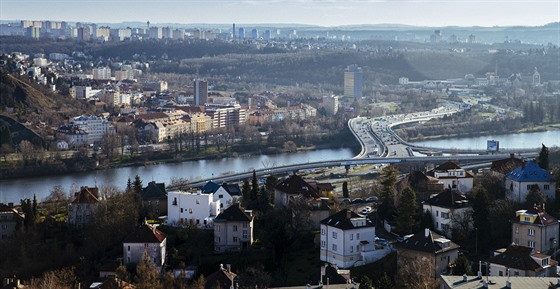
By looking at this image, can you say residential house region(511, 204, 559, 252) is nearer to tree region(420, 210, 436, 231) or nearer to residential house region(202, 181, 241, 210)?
tree region(420, 210, 436, 231)

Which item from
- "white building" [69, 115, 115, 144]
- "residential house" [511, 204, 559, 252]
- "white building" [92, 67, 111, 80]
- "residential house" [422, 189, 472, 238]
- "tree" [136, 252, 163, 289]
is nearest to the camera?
"tree" [136, 252, 163, 289]

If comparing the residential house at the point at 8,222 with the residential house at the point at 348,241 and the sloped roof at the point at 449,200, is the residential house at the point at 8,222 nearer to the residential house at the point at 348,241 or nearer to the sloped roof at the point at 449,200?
the residential house at the point at 348,241

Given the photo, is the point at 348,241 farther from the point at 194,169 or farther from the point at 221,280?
the point at 194,169

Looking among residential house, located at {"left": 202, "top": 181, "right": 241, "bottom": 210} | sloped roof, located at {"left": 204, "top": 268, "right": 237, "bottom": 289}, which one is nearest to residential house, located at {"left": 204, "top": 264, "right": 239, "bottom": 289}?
sloped roof, located at {"left": 204, "top": 268, "right": 237, "bottom": 289}

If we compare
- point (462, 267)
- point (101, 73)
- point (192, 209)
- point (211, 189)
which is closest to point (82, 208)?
point (192, 209)

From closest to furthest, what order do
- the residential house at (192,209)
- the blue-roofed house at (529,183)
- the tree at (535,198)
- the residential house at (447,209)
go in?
the residential house at (447,209) → the tree at (535,198) → the blue-roofed house at (529,183) → the residential house at (192,209)

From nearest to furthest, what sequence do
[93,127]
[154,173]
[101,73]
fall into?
[154,173] → [93,127] → [101,73]

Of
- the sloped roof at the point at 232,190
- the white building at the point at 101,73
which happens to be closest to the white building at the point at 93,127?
the sloped roof at the point at 232,190
